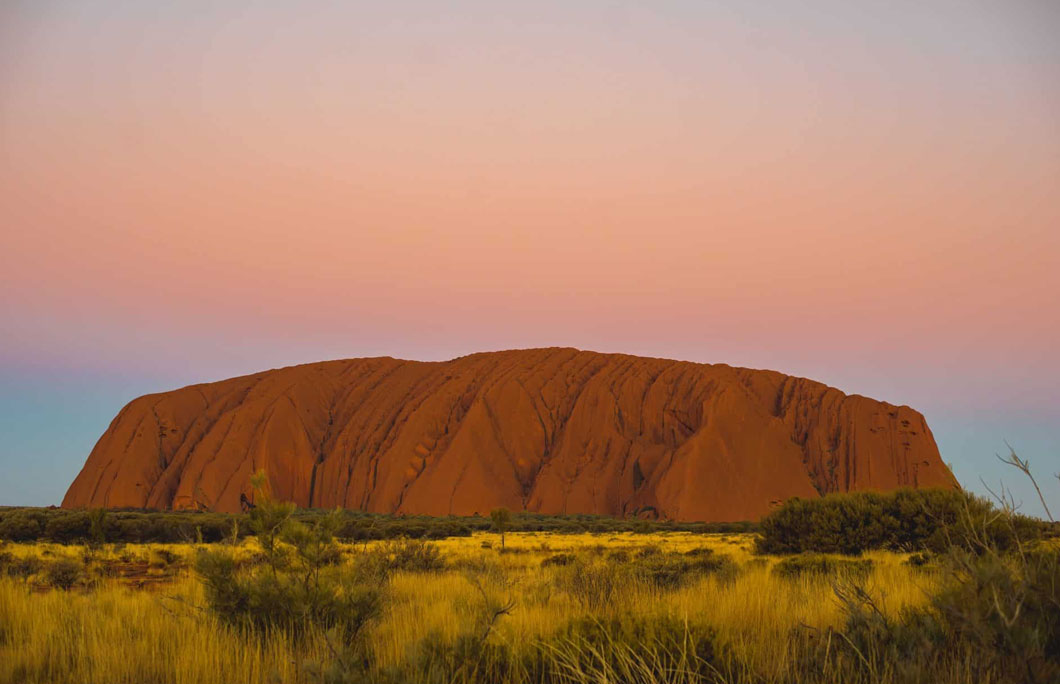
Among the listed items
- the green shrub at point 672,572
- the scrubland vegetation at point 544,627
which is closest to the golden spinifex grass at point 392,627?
the scrubland vegetation at point 544,627

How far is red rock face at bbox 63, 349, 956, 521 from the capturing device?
205 ft

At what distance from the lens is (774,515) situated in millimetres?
21766

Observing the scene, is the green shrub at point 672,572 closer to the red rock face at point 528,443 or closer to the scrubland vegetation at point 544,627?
the scrubland vegetation at point 544,627

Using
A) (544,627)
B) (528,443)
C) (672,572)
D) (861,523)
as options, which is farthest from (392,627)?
(528,443)

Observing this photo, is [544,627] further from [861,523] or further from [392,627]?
[861,523]

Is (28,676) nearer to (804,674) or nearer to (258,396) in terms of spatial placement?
(804,674)

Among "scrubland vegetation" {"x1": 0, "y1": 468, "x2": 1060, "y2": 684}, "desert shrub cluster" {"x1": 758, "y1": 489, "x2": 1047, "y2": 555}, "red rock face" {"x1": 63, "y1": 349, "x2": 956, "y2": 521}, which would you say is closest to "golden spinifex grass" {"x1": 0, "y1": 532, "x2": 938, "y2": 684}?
"scrubland vegetation" {"x1": 0, "y1": 468, "x2": 1060, "y2": 684}

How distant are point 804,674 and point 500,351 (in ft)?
263

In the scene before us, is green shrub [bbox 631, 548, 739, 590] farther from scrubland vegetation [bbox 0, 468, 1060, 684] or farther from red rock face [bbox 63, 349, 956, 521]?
red rock face [bbox 63, 349, 956, 521]

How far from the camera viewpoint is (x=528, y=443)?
69000mm

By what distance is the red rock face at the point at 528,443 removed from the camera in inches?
2462

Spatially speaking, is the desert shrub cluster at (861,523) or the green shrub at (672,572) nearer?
the green shrub at (672,572)

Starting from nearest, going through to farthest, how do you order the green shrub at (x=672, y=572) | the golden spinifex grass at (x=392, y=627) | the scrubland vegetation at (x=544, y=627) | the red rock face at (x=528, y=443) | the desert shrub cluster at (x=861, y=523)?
the scrubland vegetation at (x=544, y=627)
the golden spinifex grass at (x=392, y=627)
the green shrub at (x=672, y=572)
the desert shrub cluster at (x=861, y=523)
the red rock face at (x=528, y=443)

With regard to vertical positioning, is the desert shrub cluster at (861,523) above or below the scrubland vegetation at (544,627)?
below
